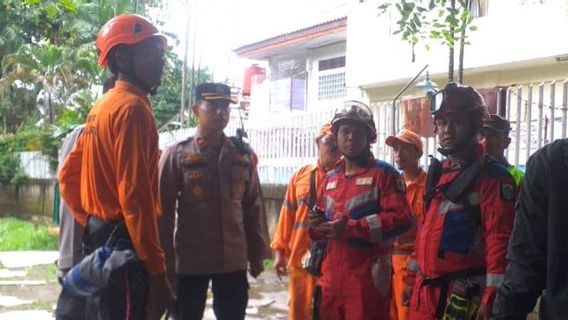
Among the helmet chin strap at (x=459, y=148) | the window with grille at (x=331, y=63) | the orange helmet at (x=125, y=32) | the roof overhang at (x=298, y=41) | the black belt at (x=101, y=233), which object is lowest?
the black belt at (x=101, y=233)

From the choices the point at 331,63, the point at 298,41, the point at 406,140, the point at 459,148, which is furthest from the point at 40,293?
the point at 331,63

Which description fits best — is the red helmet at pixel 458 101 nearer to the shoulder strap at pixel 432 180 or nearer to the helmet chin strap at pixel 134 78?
the shoulder strap at pixel 432 180

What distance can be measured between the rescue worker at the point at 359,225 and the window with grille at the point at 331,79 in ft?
48.8

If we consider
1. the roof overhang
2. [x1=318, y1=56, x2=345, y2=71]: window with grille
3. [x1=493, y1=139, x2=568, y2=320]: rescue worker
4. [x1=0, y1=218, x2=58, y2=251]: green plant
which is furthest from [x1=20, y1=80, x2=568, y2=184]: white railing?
[x1=318, y1=56, x2=345, y2=71]: window with grille

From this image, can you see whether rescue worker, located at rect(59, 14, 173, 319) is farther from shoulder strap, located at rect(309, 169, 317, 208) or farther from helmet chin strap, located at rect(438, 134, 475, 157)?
shoulder strap, located at rect(309, 169, 317, 208)

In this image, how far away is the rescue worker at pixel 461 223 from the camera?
3.12m

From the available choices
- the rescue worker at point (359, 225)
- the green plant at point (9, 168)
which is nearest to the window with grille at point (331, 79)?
the green plant at point (9, 168)

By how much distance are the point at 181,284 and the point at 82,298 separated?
1123 mm

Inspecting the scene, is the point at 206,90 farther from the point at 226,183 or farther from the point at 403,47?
the point at 403,47

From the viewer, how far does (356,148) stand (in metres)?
3.94

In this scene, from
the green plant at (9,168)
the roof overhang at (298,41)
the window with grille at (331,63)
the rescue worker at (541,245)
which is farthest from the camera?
the green plant at (9,168)

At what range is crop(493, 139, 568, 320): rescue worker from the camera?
6.97 ft

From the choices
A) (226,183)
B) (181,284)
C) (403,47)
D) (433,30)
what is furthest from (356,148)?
(403,47)

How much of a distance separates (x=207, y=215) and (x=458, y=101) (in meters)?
1.82
